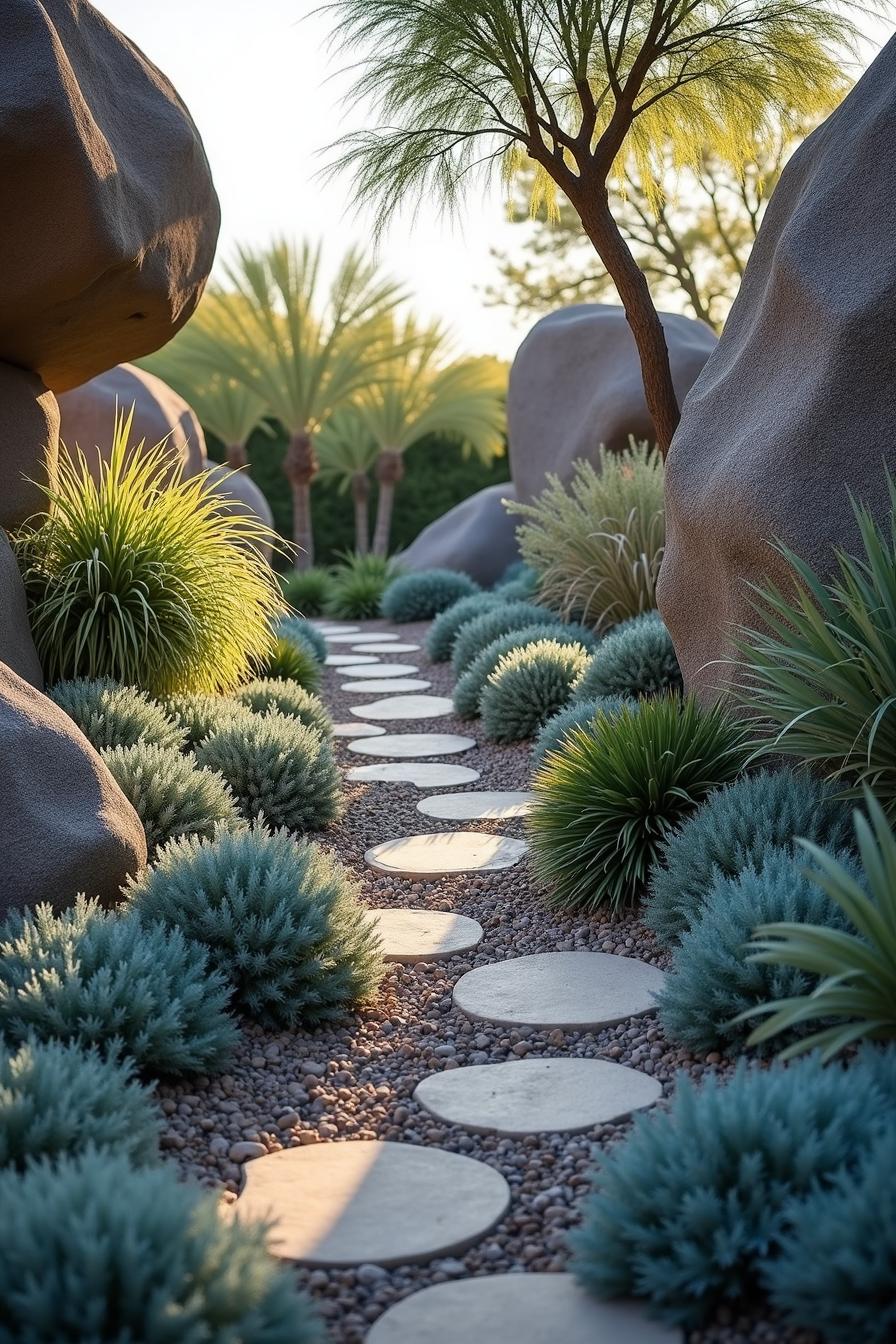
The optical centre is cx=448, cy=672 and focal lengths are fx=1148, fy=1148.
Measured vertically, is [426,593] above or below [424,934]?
above

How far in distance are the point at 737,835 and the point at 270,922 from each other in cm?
120

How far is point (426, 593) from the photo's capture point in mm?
10508

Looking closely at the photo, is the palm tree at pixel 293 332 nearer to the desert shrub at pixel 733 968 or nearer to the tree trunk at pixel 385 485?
the tree trunk at pixel 385 485

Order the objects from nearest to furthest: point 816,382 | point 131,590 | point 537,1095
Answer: point 537,1095 → point 816,382 → point 131,590

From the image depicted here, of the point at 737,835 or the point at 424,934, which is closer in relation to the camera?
the point at 737,835

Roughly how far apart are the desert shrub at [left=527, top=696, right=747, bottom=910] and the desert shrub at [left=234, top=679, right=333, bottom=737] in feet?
6.04

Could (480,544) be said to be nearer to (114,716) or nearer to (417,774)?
(417,774)

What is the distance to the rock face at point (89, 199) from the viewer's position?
12.1 feet

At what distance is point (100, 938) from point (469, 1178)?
926mm

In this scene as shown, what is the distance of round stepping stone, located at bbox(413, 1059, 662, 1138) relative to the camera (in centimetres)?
221

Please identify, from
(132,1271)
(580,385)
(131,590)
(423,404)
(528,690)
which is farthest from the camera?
(423,404)

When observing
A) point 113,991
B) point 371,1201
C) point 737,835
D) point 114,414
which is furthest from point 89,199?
point 114,414

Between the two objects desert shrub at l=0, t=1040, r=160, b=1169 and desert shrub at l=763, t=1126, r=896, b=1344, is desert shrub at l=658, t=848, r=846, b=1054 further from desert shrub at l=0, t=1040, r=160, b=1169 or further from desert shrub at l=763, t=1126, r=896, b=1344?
desert shrub at l=0, t=1040, r=160, b=1169

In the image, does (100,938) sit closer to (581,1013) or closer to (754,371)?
(581,1013)
